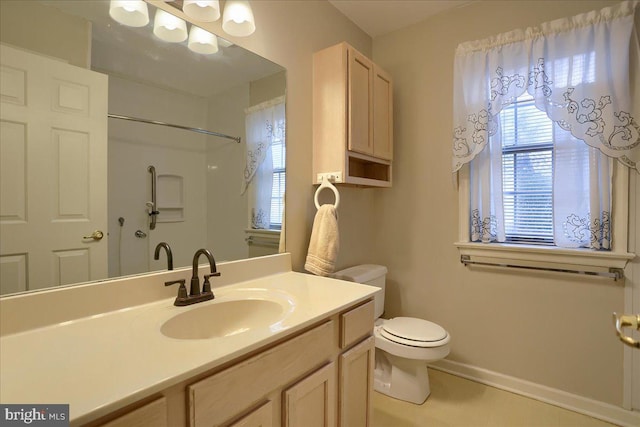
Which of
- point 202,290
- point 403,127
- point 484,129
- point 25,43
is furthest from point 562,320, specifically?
point 25,43

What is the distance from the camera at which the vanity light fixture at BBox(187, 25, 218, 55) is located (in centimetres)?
127

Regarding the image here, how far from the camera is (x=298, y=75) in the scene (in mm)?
1727

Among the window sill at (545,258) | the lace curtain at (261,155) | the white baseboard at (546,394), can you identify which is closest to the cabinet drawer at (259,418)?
the lace curtain at (261,155)

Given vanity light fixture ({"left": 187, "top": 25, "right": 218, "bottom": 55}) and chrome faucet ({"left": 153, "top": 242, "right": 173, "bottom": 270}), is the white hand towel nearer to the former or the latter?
chrome faucet ({"left": 153, "top": 242, "right": 173, "bottom": 270})

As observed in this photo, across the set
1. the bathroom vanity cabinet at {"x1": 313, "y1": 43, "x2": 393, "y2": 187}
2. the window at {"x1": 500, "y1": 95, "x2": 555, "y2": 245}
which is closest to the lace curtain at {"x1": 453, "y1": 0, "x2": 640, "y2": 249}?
the window at {"x1": 500, "y1": 95, "x2": 555, "y2": 245}

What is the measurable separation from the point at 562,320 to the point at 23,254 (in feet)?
8.31

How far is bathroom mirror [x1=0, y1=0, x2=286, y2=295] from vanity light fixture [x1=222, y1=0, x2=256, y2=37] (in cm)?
8

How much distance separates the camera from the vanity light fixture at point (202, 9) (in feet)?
3.90

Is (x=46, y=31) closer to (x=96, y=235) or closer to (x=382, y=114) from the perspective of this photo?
(x=96, y=235)

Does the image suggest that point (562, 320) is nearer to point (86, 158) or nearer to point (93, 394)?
point (93, 394)

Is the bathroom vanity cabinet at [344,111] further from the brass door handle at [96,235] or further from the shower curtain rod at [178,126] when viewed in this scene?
the brass door handle at [96,235]

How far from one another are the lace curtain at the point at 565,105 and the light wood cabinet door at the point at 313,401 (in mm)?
1447

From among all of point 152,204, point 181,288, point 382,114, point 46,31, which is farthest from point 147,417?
point 382,114

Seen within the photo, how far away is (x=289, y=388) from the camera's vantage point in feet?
2.98
